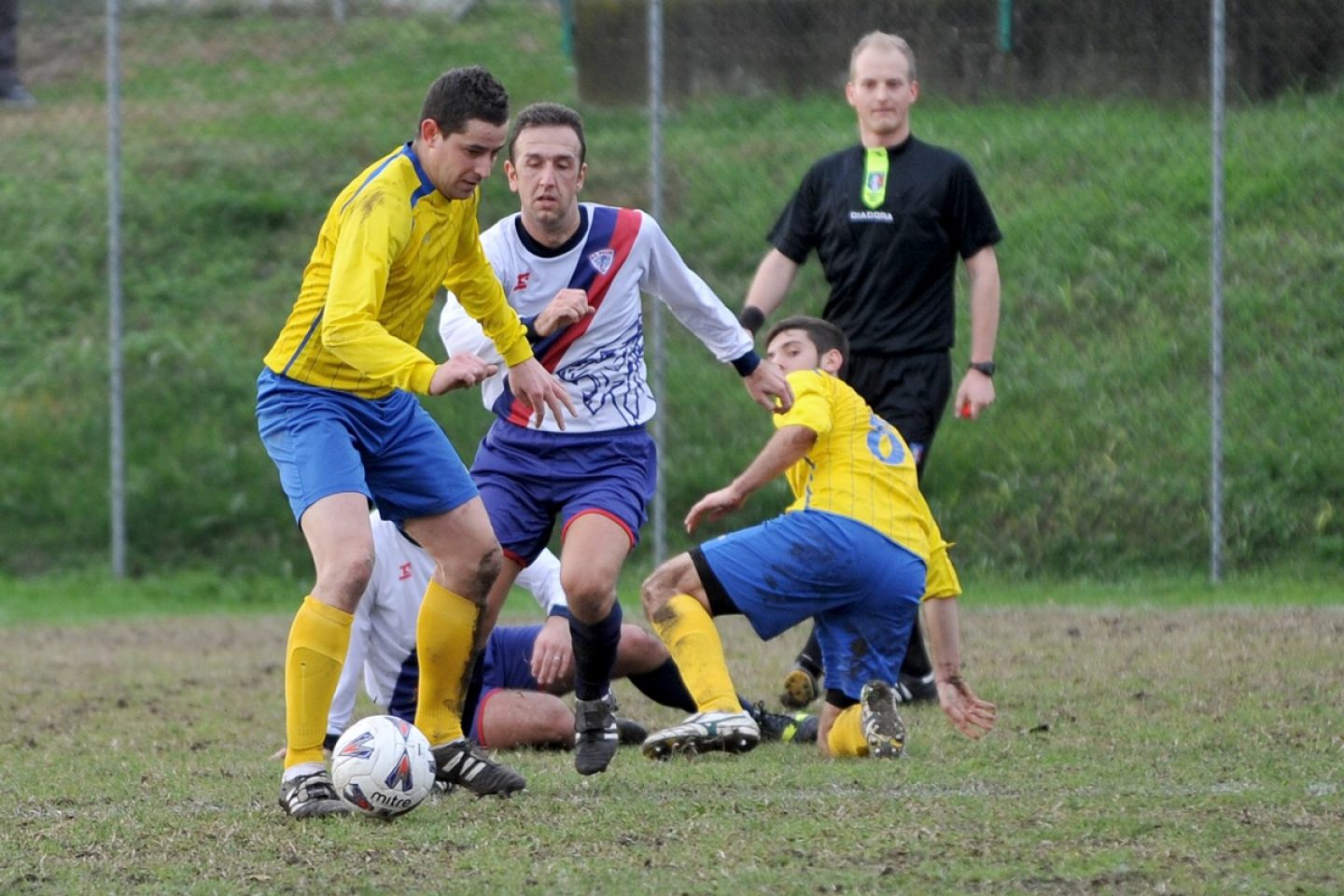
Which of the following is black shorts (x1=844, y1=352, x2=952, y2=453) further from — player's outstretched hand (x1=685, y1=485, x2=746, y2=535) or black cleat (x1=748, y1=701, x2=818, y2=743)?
player's outstretched hand (x1=685, y1=485, x2=746, y2=535)

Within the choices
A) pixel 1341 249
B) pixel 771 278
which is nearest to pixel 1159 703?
pixel 771 278

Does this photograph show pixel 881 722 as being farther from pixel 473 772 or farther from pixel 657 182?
pixel 657 182

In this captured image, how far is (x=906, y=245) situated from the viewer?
23.4 ft

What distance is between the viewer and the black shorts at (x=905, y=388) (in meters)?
7.07

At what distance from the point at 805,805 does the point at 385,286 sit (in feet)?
5.60

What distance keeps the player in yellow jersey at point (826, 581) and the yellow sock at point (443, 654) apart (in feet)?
2.36

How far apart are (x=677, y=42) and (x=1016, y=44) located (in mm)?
2126

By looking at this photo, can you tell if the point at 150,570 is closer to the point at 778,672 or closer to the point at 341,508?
the point at 778,672

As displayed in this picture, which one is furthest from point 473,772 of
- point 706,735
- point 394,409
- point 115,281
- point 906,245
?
point 115,281

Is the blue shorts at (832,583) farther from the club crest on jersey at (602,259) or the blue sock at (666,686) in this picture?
the club crest on jersey at (602,259)

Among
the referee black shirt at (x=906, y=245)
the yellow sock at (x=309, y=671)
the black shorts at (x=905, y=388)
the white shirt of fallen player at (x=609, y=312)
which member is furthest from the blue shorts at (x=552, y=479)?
the referee black shirt at (x=906, y=245)

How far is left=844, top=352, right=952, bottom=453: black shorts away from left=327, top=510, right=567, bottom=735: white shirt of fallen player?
4.98ft

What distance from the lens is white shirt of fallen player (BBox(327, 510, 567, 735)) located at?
250 inches

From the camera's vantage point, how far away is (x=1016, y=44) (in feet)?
39.6
